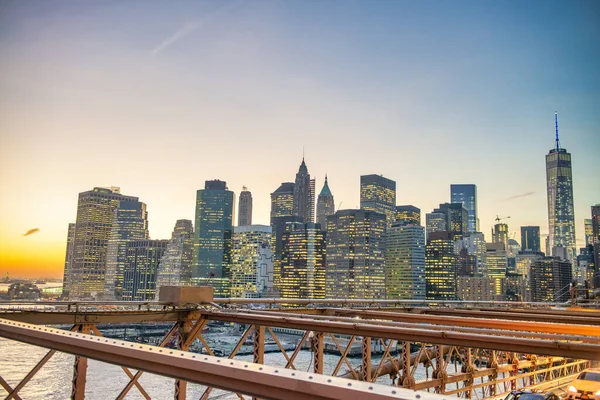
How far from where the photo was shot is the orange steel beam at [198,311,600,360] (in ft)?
27.4

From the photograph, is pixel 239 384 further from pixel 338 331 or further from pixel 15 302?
pixel 15 302

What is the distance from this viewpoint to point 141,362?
428 cm

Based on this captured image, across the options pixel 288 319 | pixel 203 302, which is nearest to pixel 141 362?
pixel 288 319

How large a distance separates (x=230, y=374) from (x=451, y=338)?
681 centimetres

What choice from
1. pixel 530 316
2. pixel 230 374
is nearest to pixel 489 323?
pixel 530 316

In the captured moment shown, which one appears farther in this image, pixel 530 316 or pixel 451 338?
pixel 530 316

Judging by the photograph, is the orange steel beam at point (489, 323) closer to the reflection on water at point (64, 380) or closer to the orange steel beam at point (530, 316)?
the orange steel beam at point (530, 316)

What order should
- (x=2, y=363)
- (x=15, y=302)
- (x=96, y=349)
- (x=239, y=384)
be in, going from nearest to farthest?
1. (x=239, y=384)
2. (x=96, y=349)
3. (x=15, y=302)
4. (x=2, y=363)

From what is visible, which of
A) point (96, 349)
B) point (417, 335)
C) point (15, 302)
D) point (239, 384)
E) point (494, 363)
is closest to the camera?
point (239, 384)

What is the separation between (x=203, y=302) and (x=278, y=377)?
1113cm

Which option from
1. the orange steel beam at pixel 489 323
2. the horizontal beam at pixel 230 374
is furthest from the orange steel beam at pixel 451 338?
the horizontal beam at pixel 230 374

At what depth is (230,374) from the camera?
3643mm

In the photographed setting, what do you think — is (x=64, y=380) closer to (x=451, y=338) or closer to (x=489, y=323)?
(x=489, y=323)

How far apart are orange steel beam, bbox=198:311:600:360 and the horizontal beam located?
6.43 meters
